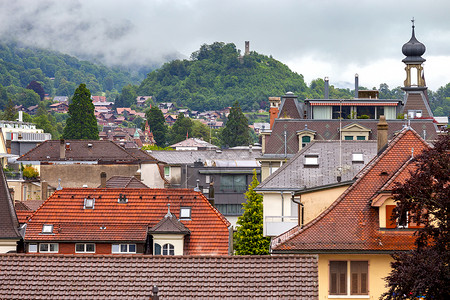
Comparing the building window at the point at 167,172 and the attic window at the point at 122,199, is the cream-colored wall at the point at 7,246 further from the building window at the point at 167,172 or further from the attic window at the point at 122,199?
the building window at the point at 167,172

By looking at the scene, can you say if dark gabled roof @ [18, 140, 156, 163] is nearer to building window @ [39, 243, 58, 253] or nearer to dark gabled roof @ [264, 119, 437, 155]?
dark gabled roof @ [264, 119, 437, 155]

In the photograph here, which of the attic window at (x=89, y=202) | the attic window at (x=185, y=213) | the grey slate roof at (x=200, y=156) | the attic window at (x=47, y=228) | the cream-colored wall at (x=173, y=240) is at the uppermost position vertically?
the grey slate roof at (x=200, y=156)

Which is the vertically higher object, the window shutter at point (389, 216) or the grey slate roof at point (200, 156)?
the grey slate roof at point (200, 156)

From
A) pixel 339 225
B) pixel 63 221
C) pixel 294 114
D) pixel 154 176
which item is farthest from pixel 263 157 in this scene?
pixel 339 225

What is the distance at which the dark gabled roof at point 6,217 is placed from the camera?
1898 inches

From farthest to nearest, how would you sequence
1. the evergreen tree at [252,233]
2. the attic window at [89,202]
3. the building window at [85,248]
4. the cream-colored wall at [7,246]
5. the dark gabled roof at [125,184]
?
the dark gabled roof at [125,184] < the evergreen tree at [252,233] < the attic window at [89,202] < the building window at [85,248] < the cream-colored wall at [7,246]

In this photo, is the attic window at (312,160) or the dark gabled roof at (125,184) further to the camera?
the dark gabled roof at (125,184)

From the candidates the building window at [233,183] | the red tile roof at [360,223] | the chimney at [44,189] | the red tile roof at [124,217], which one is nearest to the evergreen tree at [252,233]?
the red tile roof at [124,217]

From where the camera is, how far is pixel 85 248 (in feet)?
165

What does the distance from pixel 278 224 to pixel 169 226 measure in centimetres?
520

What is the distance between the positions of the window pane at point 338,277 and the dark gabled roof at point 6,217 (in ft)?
68.6

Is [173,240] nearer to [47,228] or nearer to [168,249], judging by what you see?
[168,249]

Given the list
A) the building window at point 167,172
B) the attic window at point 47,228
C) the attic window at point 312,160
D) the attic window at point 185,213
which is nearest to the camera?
the attic window at point 47,228

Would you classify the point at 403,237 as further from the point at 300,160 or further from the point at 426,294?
the point at 300,160
